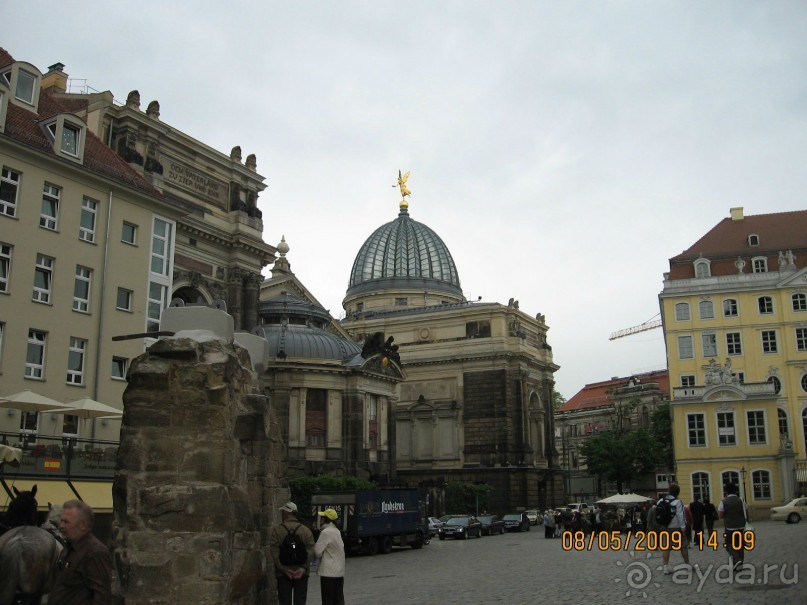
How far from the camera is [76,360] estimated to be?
33.6 m

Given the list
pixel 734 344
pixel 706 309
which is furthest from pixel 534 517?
pixel 706 309

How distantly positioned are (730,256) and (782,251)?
12.8 ft

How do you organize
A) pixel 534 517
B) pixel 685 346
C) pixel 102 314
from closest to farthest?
1. pixel 102 314
2. pixel 685 346
3. pixel 534 517

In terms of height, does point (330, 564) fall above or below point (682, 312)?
below

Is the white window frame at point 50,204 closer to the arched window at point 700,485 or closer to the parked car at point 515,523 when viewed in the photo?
the parked car at point 515,523

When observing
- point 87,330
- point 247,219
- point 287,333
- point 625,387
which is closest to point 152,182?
point 247,219

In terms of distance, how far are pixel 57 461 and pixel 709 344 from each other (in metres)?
50.4

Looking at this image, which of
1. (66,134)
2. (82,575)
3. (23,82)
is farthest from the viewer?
(23,82)

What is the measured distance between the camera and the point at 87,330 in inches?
1335

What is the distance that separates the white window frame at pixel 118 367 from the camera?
35.2m

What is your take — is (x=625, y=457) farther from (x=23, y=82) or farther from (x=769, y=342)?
(x=23, y=82)

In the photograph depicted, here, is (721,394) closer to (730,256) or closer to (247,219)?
(730,256)

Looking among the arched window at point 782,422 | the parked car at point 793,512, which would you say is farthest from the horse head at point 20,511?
the arched window at point 782,422

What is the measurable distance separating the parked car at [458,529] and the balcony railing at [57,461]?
26629 mm
